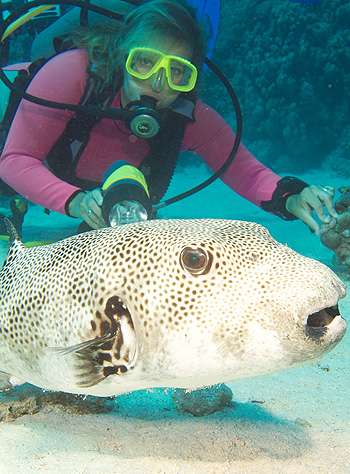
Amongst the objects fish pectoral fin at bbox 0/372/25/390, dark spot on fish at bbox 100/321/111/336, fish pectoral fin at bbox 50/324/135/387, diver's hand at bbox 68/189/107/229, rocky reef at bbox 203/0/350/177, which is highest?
rocky reef at bbox 203/0/350/177

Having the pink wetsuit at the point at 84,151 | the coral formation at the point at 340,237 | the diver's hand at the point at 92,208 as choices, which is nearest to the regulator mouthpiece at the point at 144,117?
the pink wetsuit at the point at 84,151

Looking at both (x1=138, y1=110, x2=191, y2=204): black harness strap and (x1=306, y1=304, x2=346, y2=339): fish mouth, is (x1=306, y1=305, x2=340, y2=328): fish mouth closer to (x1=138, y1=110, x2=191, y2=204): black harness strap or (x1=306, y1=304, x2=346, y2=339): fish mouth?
(x1=306, y1=304, x2=346, y2=339): fish mouth

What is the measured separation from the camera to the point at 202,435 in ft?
6.54

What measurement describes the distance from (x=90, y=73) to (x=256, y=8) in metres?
15.8

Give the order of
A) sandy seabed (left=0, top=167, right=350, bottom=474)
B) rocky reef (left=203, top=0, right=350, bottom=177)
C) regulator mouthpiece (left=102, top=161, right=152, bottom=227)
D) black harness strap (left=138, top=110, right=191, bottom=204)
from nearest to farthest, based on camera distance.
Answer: sandy seabed (left=0, top=167, right=350, bottom=474)
regulator mouthpiece (left=102, top=161, right=152, bottom=227)
black harness strap (left=138, top=110, right=191, bottom=204)
rocky reef (left=203, top=0, right=350, bottom=177)

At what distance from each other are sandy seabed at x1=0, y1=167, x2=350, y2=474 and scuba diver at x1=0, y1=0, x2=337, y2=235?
147 centimetres

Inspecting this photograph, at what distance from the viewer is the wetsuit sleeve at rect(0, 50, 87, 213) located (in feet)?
10.9

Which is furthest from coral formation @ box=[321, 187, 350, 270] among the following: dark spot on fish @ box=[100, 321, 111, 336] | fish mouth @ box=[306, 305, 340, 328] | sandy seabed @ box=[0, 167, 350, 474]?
dark spot on fish @ box=[100, 321, 111, 336]

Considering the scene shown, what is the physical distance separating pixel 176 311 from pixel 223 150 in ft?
12.2

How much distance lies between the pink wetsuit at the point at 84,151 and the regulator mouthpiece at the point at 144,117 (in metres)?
0.57

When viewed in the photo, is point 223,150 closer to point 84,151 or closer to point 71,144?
point 84,151

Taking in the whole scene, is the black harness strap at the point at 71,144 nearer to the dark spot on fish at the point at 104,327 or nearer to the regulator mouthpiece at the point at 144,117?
the regulator mouthpiece at the point at 144,117

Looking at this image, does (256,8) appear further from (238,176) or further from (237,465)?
(237,465)

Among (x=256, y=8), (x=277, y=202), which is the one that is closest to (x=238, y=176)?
(x=277, y=202)
